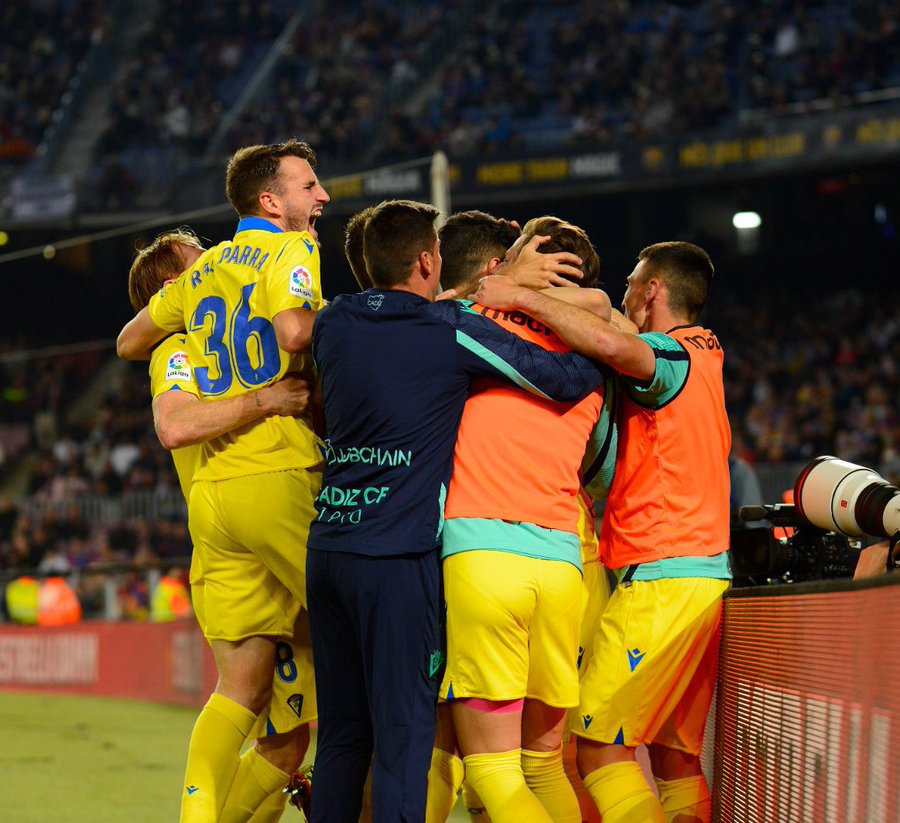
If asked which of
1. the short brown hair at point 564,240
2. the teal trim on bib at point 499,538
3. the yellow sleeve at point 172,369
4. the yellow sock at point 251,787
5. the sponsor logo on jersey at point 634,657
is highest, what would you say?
the short brown hair at point 564,240

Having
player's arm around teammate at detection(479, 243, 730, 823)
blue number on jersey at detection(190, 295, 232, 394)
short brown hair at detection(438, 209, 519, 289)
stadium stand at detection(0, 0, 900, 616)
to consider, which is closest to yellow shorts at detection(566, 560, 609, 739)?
player's arm around teammate at detection(479, 243, 730, 823)

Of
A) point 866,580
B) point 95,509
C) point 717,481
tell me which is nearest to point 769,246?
point 95,509

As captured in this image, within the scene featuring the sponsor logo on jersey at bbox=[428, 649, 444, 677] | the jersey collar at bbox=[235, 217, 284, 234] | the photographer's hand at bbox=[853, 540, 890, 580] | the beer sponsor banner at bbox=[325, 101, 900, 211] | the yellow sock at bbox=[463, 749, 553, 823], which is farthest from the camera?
the beer sponsor banner at bbox=[325, 101, 900, 211]

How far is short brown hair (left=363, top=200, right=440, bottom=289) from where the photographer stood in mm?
3359

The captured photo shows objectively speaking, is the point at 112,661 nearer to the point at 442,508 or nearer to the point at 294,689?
the point at 294,689

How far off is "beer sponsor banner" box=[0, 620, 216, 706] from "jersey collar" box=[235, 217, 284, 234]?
20.9 feet

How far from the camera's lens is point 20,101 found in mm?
22359

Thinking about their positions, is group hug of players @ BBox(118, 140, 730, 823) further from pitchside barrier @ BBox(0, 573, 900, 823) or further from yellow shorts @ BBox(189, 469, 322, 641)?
pitchside barrier @ BBox(0, 573, 900, 823)

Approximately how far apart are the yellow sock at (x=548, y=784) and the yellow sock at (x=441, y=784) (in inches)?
7.9

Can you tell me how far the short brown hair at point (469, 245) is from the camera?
12.2 ft

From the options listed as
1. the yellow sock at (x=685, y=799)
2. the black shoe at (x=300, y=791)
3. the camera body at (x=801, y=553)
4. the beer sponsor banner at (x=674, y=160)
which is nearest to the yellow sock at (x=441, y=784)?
the black shoe at (x=300, y=791)

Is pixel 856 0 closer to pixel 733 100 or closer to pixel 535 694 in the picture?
pixel 733 100

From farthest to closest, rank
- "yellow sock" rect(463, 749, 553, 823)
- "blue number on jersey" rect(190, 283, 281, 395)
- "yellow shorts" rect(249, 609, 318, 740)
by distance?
"yellow shorts" rect(249, 609, 318, 740), "blue number on jersey" rect(190, 283, 281, 395), "yellow sock" rect(463, 749, 553, 823)

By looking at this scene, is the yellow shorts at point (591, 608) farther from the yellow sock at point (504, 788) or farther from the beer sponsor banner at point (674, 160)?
the beer sponsor banner at point (674, 160)
